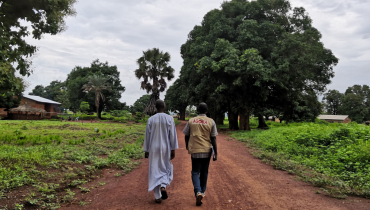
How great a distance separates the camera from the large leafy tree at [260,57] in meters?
18.1


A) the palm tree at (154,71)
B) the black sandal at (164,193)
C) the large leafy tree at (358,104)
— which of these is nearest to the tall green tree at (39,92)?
the palm tree at (154,71)

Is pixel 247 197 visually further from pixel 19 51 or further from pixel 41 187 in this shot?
pixel 19 51

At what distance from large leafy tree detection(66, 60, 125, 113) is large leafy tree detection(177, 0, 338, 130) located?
2537cm

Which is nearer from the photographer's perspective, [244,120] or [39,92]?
[244,120]

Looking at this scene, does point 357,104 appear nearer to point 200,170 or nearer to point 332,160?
point 332,160

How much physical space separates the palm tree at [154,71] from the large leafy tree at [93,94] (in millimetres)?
13022

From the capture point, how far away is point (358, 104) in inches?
2379

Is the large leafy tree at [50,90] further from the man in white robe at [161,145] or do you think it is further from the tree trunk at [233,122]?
the man in white robe at [161,145]

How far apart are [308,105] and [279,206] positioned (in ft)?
79.1

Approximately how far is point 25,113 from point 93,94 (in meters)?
11.0

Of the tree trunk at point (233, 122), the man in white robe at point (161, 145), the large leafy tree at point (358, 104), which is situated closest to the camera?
the man in white robe at point (161, 145)

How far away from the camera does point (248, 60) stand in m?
17.6

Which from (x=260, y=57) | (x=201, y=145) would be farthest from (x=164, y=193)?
(x=260, y=57)

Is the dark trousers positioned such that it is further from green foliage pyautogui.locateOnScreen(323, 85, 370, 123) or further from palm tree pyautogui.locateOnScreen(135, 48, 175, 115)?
green foliage pyautogui.locateOnScreen(323, 85, 370, 123)
